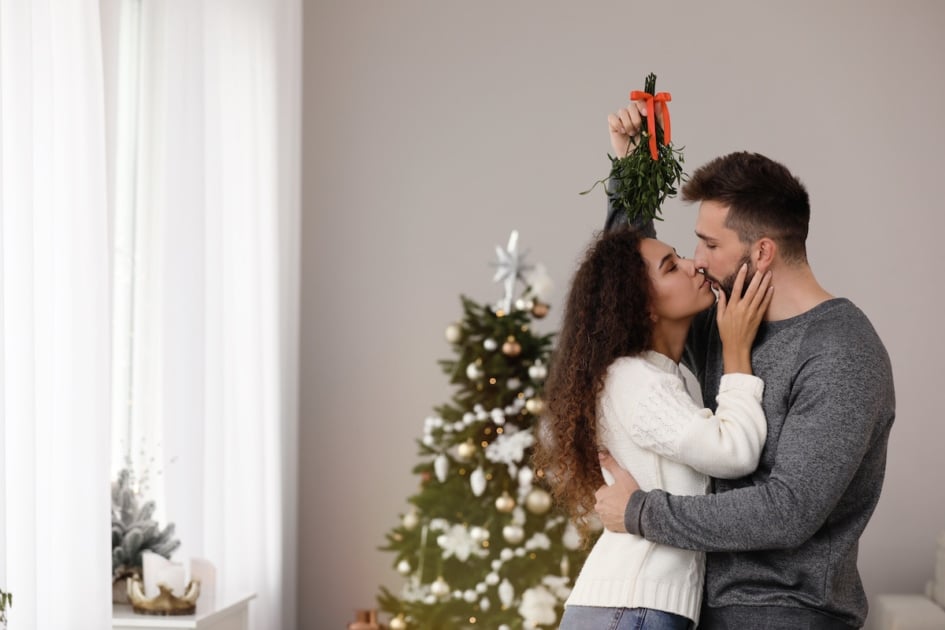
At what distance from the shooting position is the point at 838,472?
73.2 inches

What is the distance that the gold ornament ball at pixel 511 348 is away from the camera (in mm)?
4133

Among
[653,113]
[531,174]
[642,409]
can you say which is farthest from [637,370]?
[531,174]

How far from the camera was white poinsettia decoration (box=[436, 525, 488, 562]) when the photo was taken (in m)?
4.08

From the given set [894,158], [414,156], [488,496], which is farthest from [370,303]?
[894,158]

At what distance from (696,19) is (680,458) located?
11.7ft

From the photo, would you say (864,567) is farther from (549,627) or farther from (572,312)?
(572,312)

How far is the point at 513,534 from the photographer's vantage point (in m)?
4.00

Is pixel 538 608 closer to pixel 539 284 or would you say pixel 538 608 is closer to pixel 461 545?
pixel 461 545

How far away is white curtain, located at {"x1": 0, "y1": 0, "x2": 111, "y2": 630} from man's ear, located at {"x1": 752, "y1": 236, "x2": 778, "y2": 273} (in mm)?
1629

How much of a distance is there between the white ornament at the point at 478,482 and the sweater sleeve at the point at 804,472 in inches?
83.4

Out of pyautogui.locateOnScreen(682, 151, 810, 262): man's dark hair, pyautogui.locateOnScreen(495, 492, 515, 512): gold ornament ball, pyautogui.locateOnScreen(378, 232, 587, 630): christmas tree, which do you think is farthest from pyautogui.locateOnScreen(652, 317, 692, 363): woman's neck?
pyautogui.locateOnScreen(495, 492, 515, 512): gold ornament ball

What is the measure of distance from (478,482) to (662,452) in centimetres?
211

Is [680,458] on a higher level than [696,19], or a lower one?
lower

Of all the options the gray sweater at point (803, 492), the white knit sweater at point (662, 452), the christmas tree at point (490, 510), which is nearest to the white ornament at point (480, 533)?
the christmas tree at point (490, 510)
